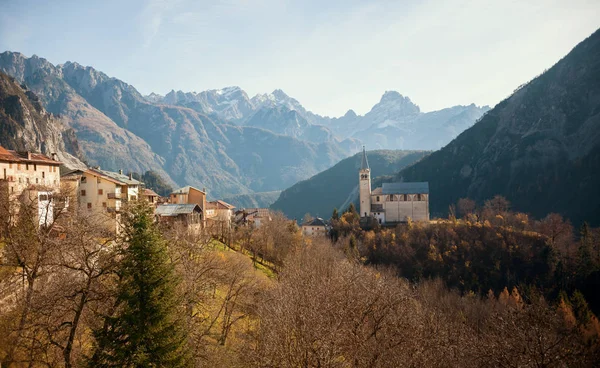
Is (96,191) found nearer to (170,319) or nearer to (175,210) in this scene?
(175,210)

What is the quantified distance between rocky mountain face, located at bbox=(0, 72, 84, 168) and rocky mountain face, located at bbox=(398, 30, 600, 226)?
152728 millimetres

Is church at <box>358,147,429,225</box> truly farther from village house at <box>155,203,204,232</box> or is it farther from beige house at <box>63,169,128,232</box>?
beige house at <box>63,169,128,232</box>

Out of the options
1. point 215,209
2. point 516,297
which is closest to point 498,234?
point 516,297

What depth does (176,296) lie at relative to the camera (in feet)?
76.8

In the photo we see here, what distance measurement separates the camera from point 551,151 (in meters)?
176

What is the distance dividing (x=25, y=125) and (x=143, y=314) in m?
148

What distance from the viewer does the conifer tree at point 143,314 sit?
20547 millimetres

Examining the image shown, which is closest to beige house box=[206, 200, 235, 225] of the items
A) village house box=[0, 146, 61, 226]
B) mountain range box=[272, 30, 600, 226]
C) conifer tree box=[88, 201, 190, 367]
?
village house box=[0, 146, 61, 226]

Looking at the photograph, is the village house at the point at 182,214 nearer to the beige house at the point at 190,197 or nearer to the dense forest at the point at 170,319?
the beige house at the point at 190,197

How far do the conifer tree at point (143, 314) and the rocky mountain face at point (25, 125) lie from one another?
370 ft

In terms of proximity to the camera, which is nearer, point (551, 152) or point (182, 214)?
point (182, 214)

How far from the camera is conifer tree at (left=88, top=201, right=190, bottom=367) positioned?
2055cm

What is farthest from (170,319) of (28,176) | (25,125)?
(25,125)

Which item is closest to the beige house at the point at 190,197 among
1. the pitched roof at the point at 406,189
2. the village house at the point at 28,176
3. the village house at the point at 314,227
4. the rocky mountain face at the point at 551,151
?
the village house at the point at 28,176
